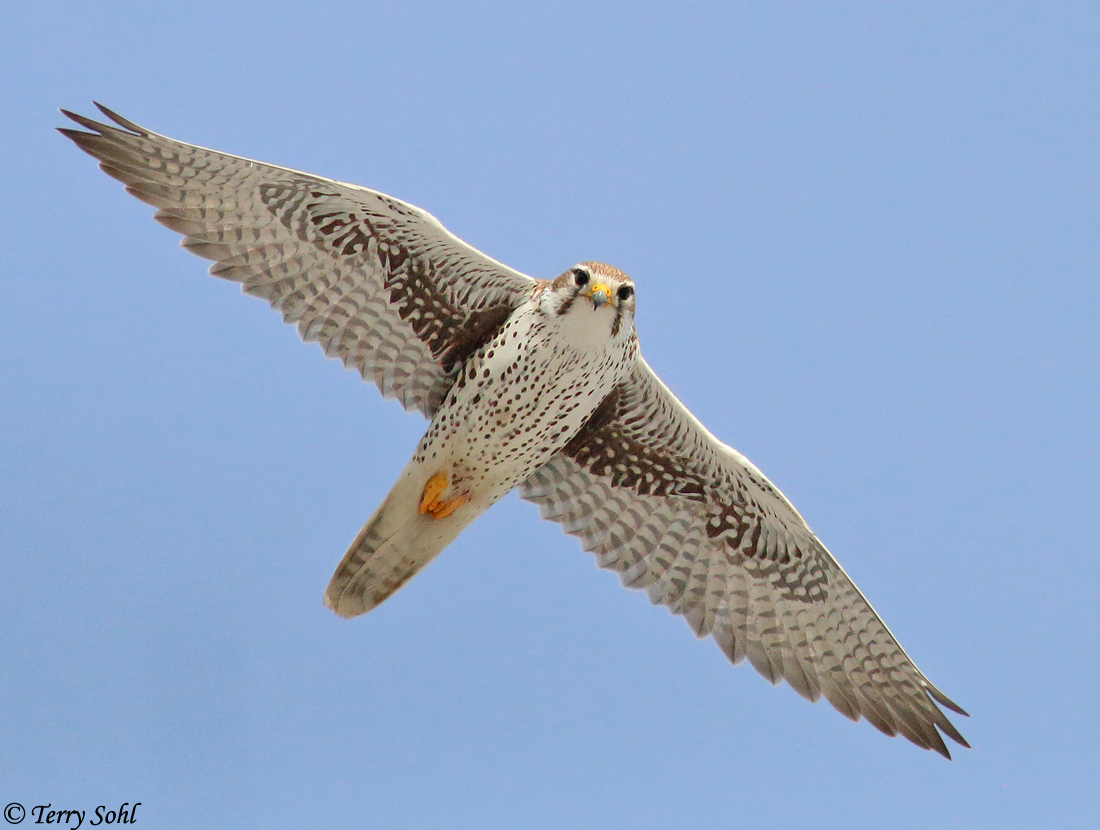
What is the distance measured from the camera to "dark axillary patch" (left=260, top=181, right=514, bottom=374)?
24.8 ft

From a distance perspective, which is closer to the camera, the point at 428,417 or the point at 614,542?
the point at 428,417

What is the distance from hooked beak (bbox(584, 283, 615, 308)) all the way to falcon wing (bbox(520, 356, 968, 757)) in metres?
1.45

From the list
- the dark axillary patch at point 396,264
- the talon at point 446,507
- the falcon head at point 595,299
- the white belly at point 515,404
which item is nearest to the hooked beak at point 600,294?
the falcon head at point 595,299

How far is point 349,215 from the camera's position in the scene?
759 centimetres

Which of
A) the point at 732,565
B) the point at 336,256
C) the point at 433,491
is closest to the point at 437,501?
the point at 433,491

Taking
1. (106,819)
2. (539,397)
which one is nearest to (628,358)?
(539,397)

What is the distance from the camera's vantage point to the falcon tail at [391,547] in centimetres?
758

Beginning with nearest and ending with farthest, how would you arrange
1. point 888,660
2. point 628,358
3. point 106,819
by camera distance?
1. point 628,358
2. point 106,819
3. point 888,660

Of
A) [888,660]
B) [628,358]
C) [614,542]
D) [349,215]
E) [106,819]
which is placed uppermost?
[349,215]

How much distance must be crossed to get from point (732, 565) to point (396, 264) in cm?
284

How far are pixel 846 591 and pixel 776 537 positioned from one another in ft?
1.79

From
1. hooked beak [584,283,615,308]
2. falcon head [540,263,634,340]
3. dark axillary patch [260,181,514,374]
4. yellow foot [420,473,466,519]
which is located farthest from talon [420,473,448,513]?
hooked beak [584,283,615,308]

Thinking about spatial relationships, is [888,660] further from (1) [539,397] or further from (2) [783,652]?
(1) [539,397]

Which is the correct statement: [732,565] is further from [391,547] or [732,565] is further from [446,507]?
[391,547]
